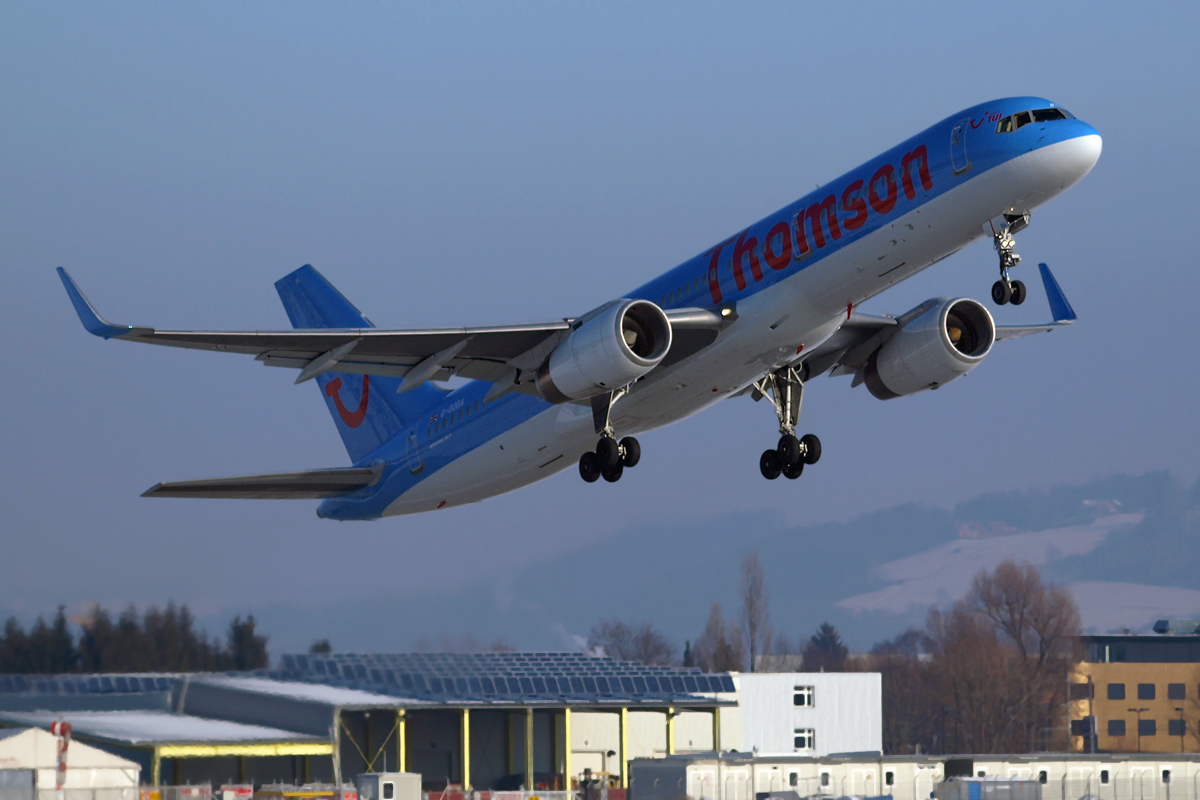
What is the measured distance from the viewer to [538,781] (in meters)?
54.1

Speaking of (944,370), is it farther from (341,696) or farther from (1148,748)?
(1148,748)

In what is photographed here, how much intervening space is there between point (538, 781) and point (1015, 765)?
53.6ft

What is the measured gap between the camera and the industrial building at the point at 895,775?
45.7m

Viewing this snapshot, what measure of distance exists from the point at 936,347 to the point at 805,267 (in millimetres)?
6163

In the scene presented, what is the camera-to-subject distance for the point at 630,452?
33.4 metres

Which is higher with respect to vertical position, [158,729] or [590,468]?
[590,468]

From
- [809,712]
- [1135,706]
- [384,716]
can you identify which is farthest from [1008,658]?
[384,716]

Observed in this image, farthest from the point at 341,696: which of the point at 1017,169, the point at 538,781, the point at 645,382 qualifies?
the point at 1017,169

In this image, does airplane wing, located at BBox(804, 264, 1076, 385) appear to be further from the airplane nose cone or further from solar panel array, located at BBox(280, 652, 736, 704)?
solar panel array, located at BBox(280, 652, 736, 704)

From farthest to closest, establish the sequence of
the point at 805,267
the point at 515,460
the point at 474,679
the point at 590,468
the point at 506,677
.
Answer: the point at 506,677, the point at 474,679, the point at 515,460, the point at 590,468, the point at 805,267

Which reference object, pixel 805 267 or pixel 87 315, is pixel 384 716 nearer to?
pixel 87 315

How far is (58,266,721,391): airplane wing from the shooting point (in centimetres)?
2936

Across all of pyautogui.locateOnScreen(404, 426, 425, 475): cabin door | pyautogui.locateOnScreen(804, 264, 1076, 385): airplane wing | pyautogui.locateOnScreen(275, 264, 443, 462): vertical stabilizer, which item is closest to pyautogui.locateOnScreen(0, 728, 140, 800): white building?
pyautogui.locateOnScreen(404, 426, 425, 475): cabin door

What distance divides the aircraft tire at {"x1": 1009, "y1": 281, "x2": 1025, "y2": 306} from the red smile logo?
2012 centimetres
